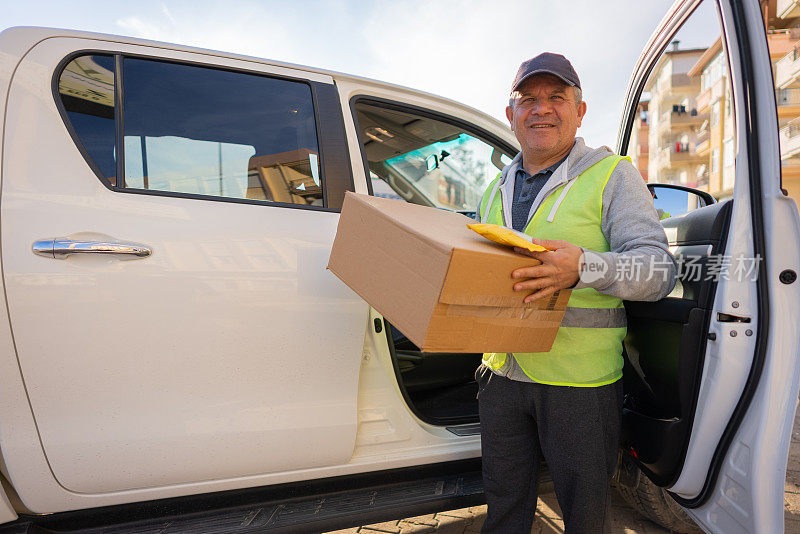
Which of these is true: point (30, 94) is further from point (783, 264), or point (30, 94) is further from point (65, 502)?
point (783, 264)

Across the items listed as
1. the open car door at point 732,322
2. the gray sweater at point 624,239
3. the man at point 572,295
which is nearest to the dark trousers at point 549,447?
the man at point 572,295

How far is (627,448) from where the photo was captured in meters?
1.61

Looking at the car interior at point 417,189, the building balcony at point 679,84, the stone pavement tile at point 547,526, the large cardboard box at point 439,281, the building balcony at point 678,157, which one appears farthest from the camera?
the car interior at point 417,189

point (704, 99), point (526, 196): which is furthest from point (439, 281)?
point (704, 99)

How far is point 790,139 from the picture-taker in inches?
48.3

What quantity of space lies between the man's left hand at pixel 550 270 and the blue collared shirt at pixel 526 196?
335 millimetres

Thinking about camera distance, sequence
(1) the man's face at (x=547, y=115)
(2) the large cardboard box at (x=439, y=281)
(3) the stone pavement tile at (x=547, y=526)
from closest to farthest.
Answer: (2) the large cardboard box at (x=439, y=281) < (1) the man's face at (x=547, y=115) < (3) the stone pavement tile at (x=547, y=526)

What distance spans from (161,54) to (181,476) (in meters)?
1.37

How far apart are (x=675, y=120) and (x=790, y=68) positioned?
717mm

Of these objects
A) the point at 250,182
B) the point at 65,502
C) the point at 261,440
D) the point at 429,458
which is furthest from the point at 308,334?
the point at 65,502

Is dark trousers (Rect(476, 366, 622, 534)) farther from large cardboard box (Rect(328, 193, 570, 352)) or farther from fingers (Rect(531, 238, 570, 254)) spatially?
fingers (Rect(531, 238, 570, 254))

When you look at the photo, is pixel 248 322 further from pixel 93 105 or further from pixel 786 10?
pixel 786 10

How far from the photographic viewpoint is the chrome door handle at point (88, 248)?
4.06ft

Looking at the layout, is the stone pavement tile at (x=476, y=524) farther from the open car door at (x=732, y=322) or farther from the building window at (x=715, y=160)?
the building window at (x=715, y=160)
